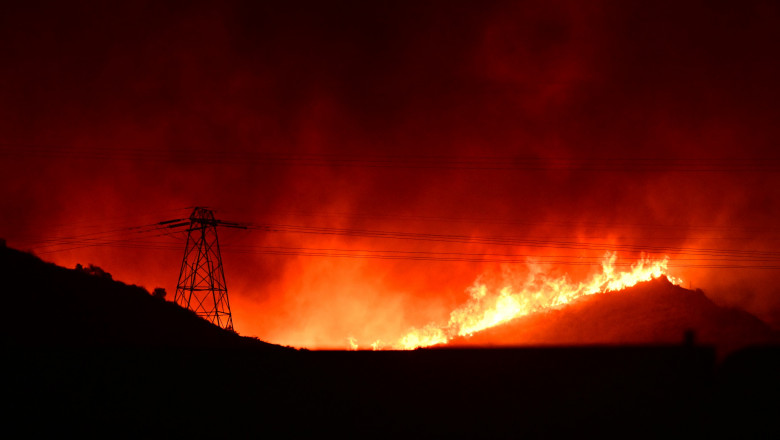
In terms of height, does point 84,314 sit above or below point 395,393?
above

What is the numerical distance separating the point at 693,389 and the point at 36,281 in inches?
1340

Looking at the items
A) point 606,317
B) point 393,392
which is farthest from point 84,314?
point 606,317

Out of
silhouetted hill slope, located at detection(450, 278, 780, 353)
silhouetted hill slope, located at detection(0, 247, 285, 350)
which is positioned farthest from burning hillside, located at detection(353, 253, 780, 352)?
silhouetted hill slope, located at detection(0, 247, 285, 350)

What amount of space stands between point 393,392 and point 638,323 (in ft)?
128

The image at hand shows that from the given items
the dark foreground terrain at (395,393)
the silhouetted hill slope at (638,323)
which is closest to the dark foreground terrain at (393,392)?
the dark foreground terrain at (395,393)

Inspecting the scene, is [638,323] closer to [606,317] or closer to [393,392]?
[606,317]

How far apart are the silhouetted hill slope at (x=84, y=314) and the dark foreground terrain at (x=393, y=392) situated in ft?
26.5

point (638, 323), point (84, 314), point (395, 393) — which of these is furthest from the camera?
point (638, 323)

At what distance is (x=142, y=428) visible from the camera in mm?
22500

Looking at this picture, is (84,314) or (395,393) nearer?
(395,393)

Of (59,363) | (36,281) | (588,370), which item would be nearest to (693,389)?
(588,370)

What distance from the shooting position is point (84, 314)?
117 feet

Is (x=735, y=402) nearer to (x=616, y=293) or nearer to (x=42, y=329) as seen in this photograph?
(x=42, y=329)

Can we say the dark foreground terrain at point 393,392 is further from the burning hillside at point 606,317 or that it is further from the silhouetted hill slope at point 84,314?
the burning hillside at point 606,317
